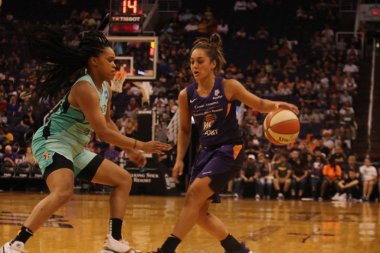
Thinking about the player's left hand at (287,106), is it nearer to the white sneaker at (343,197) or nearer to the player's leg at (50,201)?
the player's leg at (50,201)

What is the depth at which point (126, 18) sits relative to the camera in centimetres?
1581

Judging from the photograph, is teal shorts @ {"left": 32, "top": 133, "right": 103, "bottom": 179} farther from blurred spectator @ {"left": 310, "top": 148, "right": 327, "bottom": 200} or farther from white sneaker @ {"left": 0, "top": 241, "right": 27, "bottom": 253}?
blurred spectator @ {"left": 310, "top": 148, "right": 327, "bottom": 200}

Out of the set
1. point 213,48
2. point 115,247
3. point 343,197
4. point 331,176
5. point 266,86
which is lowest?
point 343,197

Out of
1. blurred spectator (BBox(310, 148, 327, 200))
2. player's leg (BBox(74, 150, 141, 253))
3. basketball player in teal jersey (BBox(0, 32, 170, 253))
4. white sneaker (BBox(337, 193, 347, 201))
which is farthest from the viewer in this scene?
blurred spectator (BBox(310, 148, 327, 200))

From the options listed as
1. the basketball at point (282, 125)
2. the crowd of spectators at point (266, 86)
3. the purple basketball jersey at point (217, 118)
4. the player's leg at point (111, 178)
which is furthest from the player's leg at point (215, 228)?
the crowd of spectators at point (266, 86)

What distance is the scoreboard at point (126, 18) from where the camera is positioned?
15781mm

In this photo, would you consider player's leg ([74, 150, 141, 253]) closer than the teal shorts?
No

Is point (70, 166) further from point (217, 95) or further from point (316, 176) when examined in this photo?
point (316, 176)

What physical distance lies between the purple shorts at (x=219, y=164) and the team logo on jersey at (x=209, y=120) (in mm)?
195

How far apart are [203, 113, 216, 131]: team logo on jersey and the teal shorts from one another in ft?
3.26

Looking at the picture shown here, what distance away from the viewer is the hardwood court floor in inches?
283

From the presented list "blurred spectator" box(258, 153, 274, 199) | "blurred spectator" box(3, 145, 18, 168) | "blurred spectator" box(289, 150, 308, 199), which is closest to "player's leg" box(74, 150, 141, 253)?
"blurred spectator" box(258, 153, 274, 199)

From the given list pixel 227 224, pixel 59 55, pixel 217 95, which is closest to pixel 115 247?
pixel 217 95

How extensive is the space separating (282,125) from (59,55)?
80.1 inches
